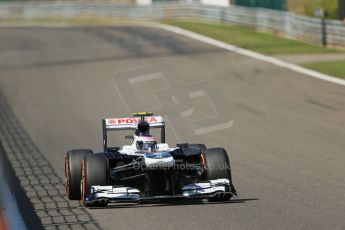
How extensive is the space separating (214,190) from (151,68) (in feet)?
63.2

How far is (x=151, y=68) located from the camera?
30.5m

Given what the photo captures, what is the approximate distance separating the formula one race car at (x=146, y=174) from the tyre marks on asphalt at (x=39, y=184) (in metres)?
0.35

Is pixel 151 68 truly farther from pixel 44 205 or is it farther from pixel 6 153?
A: pixel 44 205

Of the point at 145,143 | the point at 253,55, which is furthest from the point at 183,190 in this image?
the point at 253,55

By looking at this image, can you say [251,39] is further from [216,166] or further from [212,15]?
[216,166]

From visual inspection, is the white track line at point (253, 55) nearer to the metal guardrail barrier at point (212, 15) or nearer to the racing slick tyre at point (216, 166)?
the metal guardrail barrier at point (212, 15)

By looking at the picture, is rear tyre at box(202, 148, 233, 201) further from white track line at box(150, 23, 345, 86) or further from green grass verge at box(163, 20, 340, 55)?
green grass verge at box(163, 20, 340, 55)

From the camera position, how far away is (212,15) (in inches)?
1789

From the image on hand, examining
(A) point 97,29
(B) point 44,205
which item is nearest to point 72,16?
(A) point 97,29

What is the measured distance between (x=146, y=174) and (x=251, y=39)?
2596 centimetres

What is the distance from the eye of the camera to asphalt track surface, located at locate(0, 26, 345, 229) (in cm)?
1089
